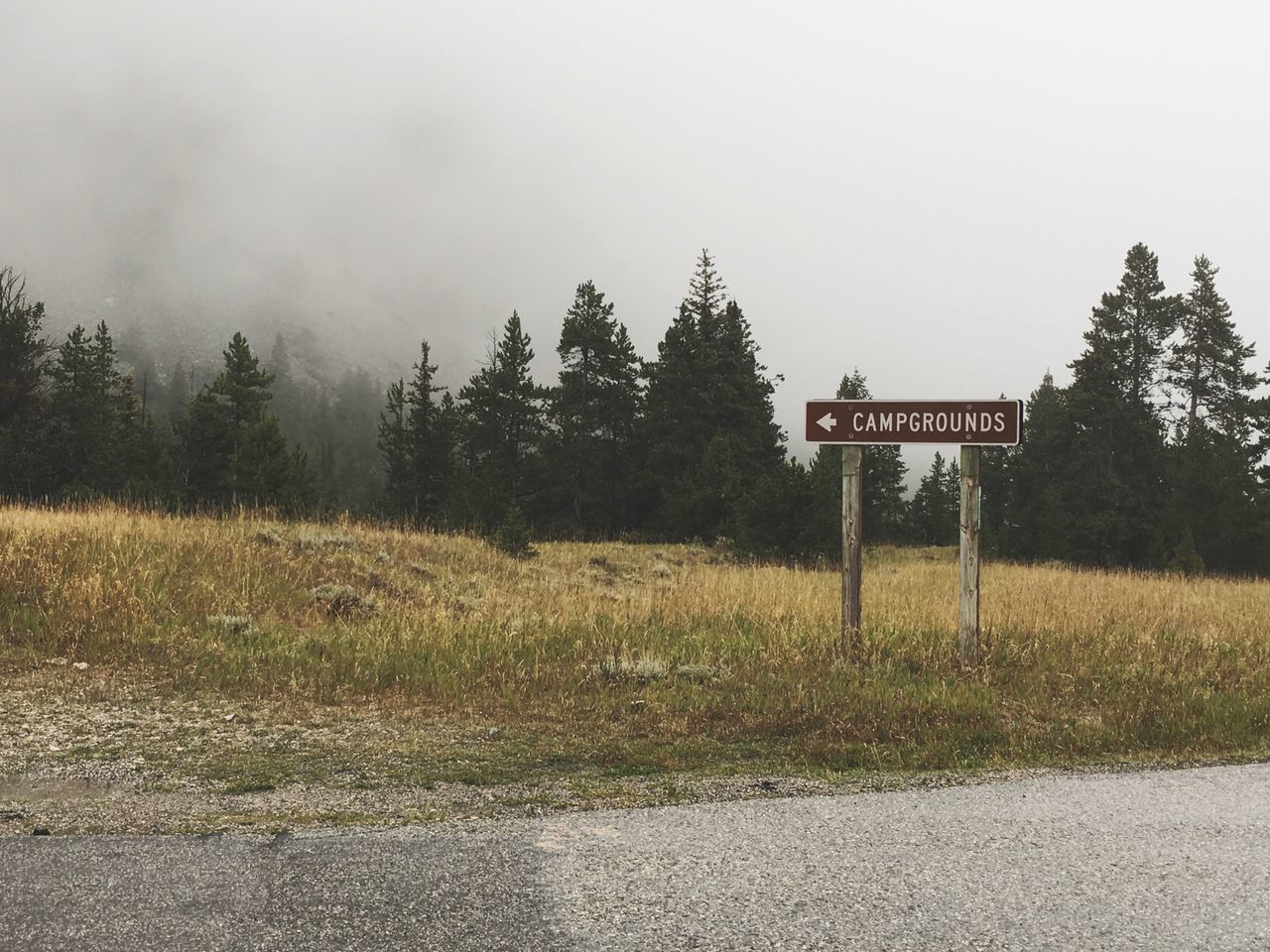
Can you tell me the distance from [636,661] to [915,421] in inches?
136

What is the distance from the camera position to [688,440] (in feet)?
156

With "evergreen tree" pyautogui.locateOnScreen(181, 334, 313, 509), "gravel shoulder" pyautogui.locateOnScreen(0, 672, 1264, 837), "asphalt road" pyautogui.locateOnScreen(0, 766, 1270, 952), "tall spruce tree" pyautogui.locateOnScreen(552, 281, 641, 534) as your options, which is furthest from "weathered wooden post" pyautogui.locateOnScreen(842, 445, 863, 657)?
"tall spruce tree" pyautogui.locateOnScreen(552, 281, 641, 534)

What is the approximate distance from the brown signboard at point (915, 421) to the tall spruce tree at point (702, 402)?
105 feet

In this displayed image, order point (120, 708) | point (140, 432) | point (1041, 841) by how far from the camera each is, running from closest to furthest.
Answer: point (1041, 841) → point (120, 708) → point (140, 432)

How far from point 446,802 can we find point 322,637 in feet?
14.6

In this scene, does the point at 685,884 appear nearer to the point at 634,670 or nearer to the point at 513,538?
the point at 634,670

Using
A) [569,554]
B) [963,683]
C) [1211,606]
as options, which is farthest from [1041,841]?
[569,554]

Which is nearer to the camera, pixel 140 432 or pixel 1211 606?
pixel 1211 606

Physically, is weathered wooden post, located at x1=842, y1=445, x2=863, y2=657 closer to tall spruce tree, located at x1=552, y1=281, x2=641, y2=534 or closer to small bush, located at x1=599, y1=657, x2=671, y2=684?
small bush, located at x1=599, y1=657, x2=671, y2=684

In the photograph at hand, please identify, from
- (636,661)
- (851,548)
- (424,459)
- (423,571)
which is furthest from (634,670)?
(424,459)

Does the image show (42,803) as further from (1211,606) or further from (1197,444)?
(1197,444)

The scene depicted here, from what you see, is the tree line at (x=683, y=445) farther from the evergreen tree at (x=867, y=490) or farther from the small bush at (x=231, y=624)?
the small bush at (x=231, y=624)

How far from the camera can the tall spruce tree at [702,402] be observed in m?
45.8

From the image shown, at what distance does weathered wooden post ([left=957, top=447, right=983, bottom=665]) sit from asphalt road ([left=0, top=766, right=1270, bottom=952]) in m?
3.64
